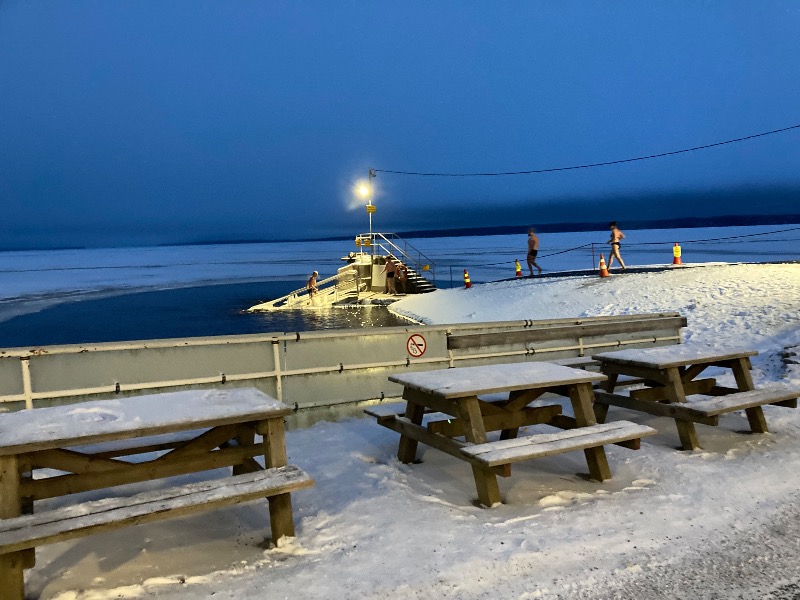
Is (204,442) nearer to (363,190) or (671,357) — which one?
(671,357)

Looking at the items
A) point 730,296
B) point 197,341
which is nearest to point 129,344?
point 197,341

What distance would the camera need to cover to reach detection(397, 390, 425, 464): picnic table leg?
209 inches

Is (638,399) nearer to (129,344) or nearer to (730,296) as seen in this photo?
(129,344)

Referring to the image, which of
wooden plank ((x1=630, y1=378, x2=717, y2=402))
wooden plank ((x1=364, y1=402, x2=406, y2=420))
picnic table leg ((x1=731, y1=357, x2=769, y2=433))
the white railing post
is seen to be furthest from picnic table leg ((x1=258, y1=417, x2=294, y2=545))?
picnic table leg ((x1=731, y1=357, x2=769, y2=433))

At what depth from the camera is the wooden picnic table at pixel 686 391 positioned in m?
5.65

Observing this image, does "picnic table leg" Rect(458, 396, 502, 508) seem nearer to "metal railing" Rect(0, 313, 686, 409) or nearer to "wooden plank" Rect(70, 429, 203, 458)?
"wooden plank" Rect(70, 429, 203, 458)

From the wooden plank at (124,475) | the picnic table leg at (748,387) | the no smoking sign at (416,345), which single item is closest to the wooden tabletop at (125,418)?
the wooden plank at (124,475)

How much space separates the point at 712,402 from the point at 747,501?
4.65ft

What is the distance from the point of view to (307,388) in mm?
6984

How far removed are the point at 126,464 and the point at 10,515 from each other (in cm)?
66

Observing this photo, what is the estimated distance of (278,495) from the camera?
389 cm

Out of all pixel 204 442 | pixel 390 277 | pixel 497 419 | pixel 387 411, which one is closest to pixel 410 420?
pixel 387 411

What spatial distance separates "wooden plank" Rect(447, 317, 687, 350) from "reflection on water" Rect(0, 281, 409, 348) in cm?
1337

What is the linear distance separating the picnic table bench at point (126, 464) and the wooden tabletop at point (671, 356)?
3.62 m
